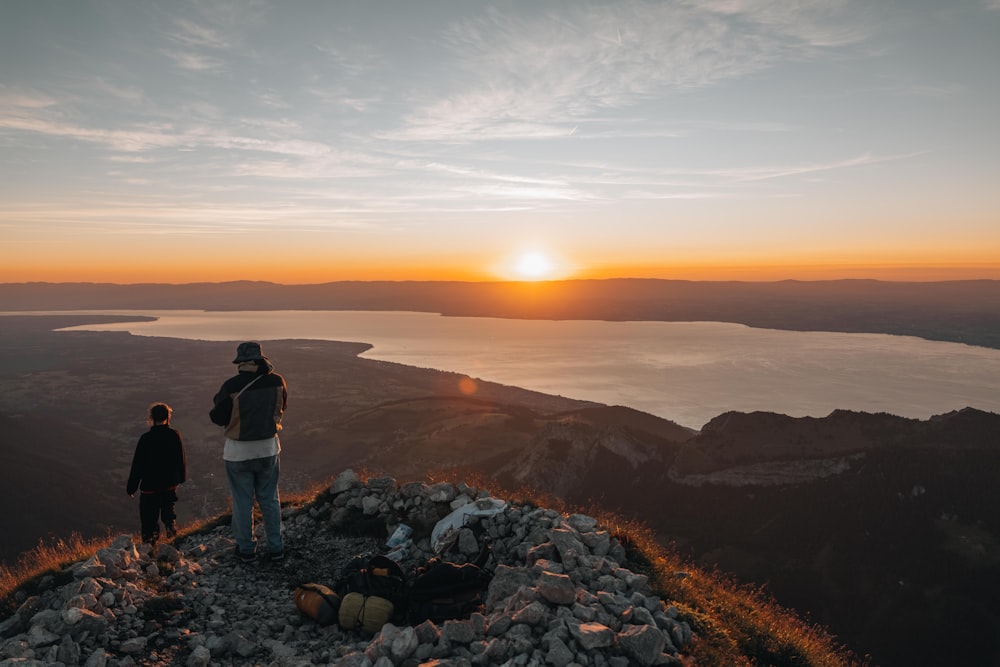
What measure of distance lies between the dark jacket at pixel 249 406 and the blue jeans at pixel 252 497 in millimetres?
430

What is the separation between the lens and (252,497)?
689 cm

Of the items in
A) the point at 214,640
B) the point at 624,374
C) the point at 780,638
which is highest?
the point at 214,640

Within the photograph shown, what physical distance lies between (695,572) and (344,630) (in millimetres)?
4581

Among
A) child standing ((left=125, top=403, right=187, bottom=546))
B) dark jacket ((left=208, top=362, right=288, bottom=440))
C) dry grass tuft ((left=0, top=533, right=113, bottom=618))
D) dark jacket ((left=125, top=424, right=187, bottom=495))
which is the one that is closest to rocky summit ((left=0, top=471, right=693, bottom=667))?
dry grass tuft ((left=0, top=533, right=113, bottom=618))

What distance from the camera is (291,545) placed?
807 centimetres

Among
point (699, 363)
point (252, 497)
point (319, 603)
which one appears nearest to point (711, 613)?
point (319, 603)

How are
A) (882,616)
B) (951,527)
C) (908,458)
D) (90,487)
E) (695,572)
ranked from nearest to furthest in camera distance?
(695,572)
(882,616)
(951,527)
(908,458)
(90,487)

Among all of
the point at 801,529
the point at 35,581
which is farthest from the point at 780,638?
the point at 801,529

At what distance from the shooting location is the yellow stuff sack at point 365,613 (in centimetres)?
557

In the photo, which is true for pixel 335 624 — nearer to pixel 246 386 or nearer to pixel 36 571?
pixel 246 386

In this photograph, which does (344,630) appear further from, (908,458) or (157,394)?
(157,394)

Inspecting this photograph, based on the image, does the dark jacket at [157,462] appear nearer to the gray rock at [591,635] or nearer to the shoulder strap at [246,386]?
the shoulder strap at [246,386]

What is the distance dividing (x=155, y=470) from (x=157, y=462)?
0.37ft

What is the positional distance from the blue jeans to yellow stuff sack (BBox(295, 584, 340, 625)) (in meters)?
1.33
